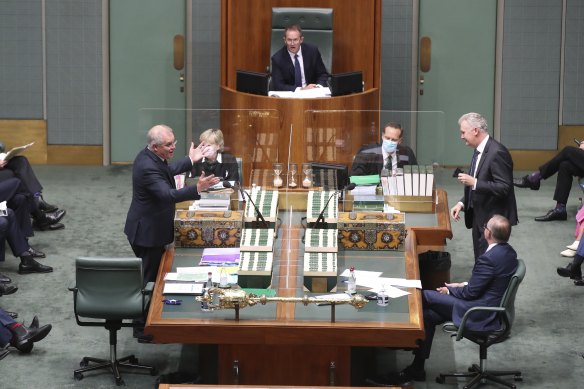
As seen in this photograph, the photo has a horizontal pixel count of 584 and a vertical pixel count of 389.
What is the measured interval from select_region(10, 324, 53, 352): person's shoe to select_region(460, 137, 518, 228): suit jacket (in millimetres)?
3048

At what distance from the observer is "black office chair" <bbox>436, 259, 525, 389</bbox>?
7801 millimetres

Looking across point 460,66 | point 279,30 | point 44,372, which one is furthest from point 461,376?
point 460,66

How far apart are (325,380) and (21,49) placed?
22.6 feet

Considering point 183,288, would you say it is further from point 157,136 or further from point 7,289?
point 7,289

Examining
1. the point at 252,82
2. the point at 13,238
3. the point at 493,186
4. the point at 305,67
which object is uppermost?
the point at 305,67

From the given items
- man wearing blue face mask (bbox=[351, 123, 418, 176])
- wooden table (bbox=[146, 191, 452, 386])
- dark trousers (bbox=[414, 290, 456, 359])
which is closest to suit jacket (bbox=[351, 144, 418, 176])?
man wearing blue face mask (bbox=[351, 123, 418, 176])

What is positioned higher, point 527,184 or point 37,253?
point 527,184

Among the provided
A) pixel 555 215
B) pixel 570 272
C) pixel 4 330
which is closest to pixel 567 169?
pixel 555 215

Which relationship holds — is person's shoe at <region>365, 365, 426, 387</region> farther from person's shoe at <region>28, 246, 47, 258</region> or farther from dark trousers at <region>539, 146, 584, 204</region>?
dark trousers at <region>539, 146, 584, 204</region>

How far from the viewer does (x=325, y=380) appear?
7.73 meters

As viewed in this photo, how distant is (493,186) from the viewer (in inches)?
349

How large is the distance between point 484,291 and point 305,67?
424cm

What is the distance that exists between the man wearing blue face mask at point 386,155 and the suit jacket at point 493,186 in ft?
2.02

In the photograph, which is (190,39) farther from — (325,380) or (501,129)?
(325,380)
